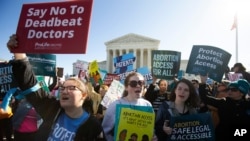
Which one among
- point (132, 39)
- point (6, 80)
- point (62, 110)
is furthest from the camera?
point (132, 39)

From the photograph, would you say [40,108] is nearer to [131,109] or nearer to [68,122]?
[68,122]

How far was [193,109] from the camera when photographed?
3.80 m

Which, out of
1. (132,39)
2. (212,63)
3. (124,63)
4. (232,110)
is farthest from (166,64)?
(132,39)

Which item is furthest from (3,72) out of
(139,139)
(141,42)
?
(141,42)

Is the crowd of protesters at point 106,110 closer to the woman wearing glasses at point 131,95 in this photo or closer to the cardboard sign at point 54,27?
the woman wearing glasses at point 131,95

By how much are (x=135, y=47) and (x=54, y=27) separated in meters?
80.2

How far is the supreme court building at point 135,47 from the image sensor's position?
82500 millimetres

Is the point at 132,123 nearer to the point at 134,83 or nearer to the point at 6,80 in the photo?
the point at 134,83

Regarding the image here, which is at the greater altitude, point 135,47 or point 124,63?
point 135,47

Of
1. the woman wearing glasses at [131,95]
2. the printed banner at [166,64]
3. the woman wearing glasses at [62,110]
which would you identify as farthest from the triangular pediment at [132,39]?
the woman wearing glasses at [62,110]

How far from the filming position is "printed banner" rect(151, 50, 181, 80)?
23.5 ft

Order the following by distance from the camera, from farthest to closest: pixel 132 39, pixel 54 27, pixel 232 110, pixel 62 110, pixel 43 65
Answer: pixel 132 39 → pixel 43 65 → pixel 232 110 → pixel 54 27 → pixel 62 110

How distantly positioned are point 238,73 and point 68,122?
5802 millimetres

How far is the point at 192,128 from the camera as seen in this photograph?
11.1ft
